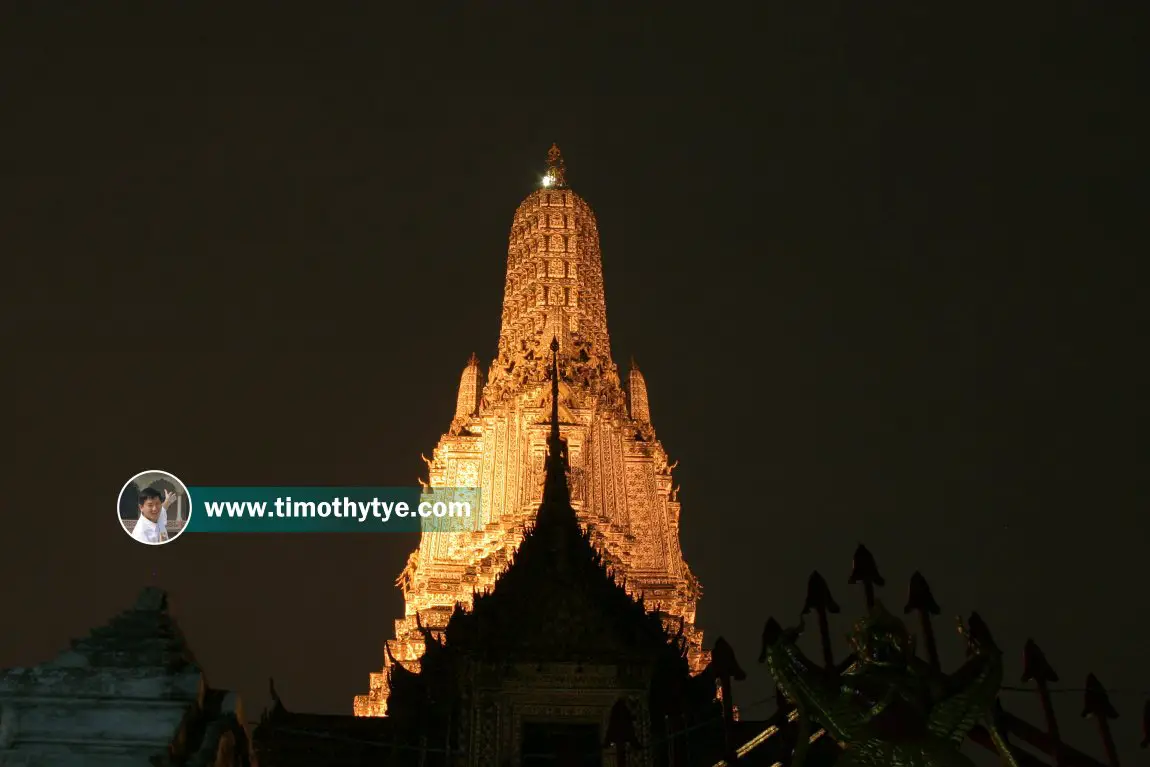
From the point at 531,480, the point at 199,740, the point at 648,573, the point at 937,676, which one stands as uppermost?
the point at 531,480

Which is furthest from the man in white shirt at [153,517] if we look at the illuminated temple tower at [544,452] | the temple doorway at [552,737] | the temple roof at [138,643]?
the temple roof at [138,643]

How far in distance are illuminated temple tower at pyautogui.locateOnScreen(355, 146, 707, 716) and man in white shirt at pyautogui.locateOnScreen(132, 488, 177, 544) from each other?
286 inches

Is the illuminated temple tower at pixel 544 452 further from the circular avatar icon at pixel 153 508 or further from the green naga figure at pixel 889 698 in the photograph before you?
the green naga figure at pixel 889 698

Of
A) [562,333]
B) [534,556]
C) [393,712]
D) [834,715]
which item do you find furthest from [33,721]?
[562,333]

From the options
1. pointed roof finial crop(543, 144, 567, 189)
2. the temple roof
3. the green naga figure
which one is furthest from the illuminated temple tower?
the temple roof

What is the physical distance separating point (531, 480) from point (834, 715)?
2723 centimetres

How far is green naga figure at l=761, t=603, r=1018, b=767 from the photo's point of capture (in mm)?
7520

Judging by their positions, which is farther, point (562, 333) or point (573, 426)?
point (562, 333)

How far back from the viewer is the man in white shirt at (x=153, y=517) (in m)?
23.5

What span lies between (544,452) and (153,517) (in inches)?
511

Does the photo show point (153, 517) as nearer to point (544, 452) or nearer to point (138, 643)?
point (544, 452)

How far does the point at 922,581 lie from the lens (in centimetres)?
1089

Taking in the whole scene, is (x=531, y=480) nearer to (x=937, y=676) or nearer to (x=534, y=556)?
(x=534, y=556)

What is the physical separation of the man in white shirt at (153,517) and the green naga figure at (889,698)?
58.3 ft
